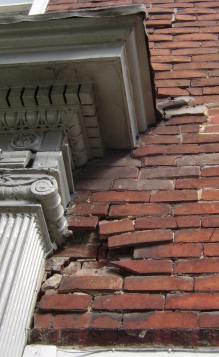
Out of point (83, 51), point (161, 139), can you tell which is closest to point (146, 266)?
point (161, 139)

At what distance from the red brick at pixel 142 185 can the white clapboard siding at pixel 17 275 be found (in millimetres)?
606

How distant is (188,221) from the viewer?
2738 millimetres

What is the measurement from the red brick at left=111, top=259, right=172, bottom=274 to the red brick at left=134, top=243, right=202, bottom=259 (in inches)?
1.4

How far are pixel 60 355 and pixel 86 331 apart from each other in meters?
0.15

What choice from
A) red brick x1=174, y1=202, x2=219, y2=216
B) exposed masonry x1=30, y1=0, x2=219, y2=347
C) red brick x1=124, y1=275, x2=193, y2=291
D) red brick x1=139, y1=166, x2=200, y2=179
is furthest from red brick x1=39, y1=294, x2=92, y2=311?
red brick x1=139, y1=166, x2=200, y2=179

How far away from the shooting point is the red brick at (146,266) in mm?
2512

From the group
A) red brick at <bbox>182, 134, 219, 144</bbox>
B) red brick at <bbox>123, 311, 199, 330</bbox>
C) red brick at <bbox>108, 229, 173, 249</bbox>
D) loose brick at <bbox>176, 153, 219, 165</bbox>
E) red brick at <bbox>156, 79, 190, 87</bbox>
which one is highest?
red brick at <bbox>156, 79, 190, 87</bbox>

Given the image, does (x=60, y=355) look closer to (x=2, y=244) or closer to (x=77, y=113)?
(x=2, y=244)

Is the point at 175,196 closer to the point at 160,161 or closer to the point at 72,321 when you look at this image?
the point at 160,161

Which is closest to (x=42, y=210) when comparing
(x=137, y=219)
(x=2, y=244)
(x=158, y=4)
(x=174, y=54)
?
(x=2, y=244)

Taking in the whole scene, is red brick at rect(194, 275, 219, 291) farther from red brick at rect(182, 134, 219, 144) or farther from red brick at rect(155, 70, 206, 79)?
red brick at rect(155, 70, 206, 79)

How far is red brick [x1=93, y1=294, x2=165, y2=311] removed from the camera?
2.37 metres

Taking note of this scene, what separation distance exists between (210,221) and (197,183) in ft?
1.05

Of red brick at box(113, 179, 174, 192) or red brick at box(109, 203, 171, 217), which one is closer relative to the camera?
red brick at box(109, 203, 171, 217)
